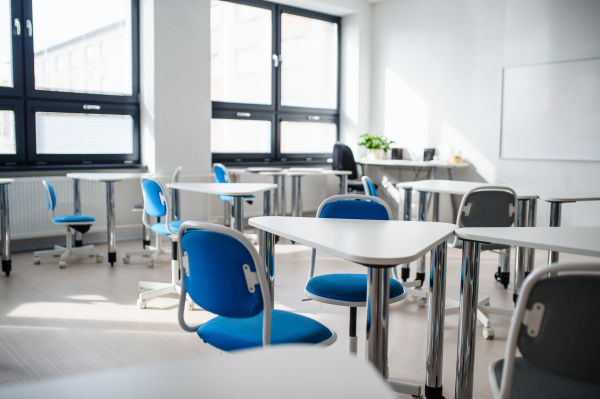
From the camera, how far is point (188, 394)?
0.73 metres

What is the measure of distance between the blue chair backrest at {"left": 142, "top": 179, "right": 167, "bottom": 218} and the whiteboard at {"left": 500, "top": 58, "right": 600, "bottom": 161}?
4.43 m

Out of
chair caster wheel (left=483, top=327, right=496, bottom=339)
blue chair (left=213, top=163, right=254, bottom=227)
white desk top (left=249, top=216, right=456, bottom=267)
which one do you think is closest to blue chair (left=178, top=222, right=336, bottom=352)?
white desk top (left=249, top=216, right=456, bottom=267)

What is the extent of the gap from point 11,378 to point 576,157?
18.9ft

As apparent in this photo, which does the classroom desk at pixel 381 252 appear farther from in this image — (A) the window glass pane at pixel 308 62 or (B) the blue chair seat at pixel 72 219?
(A) the window glass pane at pixel 308 62

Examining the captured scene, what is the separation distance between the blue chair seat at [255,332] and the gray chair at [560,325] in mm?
677

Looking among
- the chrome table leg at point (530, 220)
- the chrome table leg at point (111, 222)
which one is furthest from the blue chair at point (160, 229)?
the chrome table leg at point (530, 220)

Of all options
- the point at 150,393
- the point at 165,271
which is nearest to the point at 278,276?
the point at 165,271

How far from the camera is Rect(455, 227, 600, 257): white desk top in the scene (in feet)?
6.11

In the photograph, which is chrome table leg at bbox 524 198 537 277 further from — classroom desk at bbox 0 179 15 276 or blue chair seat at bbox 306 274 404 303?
classroom desk at bbox 0 179 15 276

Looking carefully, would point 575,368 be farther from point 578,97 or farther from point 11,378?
point 578,97

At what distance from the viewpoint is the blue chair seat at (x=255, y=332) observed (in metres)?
1.69

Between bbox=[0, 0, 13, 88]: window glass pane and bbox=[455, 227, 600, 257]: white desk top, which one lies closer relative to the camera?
bbox=[455, 227, 600, 257]: white desk top

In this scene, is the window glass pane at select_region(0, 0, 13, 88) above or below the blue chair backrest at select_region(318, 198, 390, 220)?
above

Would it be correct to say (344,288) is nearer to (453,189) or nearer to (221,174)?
(453,189)
